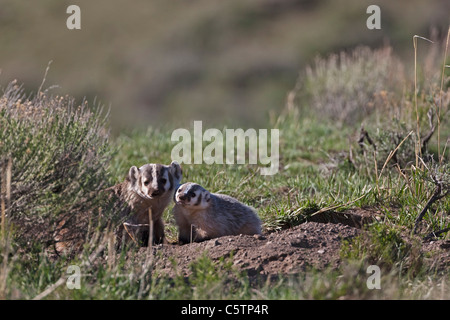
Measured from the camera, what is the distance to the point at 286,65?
111 feet

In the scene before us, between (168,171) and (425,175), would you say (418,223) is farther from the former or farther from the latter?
→ (168,171)

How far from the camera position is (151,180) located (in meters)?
5.89

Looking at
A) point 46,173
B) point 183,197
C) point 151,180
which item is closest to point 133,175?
point 151,180

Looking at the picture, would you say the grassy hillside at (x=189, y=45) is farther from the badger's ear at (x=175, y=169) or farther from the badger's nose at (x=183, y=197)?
the badger's nose at (x=183, y=197)

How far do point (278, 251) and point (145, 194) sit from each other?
1.09 meters

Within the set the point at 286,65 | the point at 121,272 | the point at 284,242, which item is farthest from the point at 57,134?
the point at 286,65

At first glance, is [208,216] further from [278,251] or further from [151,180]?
[278,251]

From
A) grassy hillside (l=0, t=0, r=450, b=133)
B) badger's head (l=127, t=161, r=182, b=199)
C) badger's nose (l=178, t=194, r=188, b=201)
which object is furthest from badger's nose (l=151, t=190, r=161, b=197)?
grassy hillside (l=0, t=0, r=450, b=133)

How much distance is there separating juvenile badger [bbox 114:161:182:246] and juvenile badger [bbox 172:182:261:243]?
0.44ft

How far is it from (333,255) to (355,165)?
2.73m

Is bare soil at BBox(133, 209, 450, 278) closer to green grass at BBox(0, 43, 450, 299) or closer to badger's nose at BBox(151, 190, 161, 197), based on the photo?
green grass at BBox(0, 43, 450, 299)

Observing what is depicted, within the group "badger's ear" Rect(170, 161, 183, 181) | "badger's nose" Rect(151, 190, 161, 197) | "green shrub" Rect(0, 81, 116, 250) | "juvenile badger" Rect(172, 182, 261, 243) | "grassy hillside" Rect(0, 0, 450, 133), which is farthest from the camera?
"grassy hillside" Rect(0, 0, 450, 133)

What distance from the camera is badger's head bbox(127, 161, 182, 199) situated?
5.84 metres

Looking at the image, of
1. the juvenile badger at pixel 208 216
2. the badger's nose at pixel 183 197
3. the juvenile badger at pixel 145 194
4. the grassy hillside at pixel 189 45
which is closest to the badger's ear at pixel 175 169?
the juvenile badger at pixel 145 194
